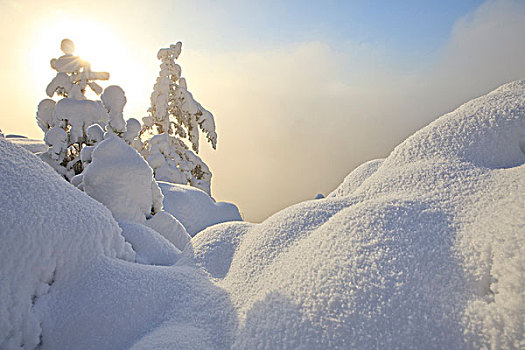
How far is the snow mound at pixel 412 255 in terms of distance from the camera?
1.03 m

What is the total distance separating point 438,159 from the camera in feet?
5.45

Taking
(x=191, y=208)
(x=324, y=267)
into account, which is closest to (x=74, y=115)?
(x=191, y=208)

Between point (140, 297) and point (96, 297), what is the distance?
0.78 feet

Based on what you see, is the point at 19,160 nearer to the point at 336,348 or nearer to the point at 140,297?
the point at 140,297

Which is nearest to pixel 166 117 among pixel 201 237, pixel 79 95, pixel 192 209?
pixel 79 95

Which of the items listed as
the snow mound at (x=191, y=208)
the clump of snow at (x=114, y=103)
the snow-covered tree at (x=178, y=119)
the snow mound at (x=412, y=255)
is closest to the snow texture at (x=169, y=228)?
the snow mound at (x=191, y=208)

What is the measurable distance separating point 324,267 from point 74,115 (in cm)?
1028

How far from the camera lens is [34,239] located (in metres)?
1.53

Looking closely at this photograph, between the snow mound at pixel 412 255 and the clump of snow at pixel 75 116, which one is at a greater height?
the clump of snow at pixel 75 116

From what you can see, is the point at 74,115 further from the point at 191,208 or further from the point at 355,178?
the point at 355,178

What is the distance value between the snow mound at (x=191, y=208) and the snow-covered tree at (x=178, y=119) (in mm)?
6674

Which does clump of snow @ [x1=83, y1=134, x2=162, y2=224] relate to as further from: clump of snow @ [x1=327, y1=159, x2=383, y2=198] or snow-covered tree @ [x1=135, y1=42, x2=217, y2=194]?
snow-covered tree @ [x1=135, y1=42, x2=217, y2=194]

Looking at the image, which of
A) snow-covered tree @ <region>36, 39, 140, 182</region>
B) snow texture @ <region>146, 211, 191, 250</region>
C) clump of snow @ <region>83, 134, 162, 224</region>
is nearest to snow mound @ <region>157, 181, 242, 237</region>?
snow texture @ <region>146, 211, 191, 250</region>

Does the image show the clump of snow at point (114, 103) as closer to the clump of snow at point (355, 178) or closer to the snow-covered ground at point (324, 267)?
the snow-covered ground at point (324, 267)
